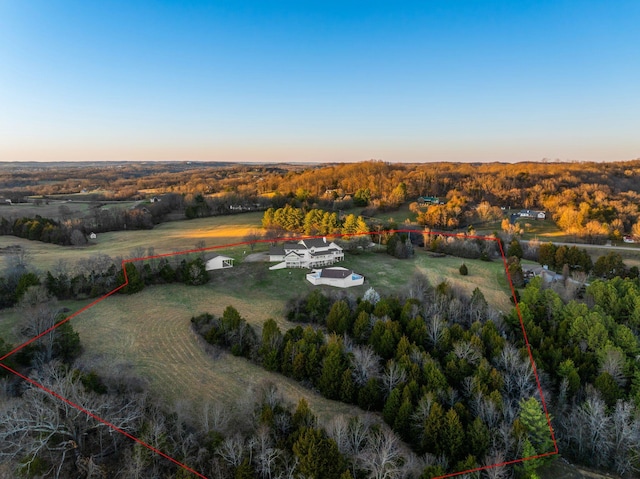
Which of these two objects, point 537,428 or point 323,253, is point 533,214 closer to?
point 323,253

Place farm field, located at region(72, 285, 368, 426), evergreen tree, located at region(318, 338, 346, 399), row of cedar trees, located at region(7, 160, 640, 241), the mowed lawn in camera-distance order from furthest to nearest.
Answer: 1. row of cedar trees, located at region(7, 160, 640, 241)
2. the mowed lawn
3. evergreen tree, located at region(318, 338, 346, 399)
4. farm field, located at region(72, 285, 368, 426)

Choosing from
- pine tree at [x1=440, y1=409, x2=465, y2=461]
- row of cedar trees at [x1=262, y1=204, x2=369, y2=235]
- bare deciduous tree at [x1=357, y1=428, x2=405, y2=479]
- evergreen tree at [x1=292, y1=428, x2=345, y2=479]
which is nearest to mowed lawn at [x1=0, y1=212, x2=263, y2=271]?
row of cedar trees at [x1=262, y1=204, x2=369, y2=235]

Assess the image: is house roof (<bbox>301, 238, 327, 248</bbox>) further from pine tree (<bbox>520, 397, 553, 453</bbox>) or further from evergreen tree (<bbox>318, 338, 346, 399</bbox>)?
pine tree (<bbox>520, 397, 553, 453</bbox>)

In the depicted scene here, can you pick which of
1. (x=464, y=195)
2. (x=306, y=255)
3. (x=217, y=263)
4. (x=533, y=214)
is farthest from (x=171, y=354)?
(x=464, y=195)

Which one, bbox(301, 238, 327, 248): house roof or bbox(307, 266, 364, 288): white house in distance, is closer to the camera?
bbox(307, 266, 364, 288): white house in distance

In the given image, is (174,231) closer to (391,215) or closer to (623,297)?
(391,215)
